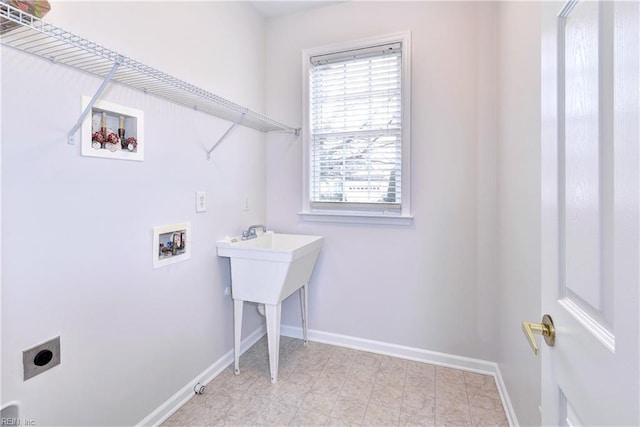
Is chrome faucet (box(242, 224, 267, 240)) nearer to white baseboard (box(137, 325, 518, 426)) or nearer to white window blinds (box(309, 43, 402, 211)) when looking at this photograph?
white window blinds (box(309, 43, 402, 211))

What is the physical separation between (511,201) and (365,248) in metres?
1.06

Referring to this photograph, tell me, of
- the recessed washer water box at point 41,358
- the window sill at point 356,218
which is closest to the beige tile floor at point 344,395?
the recessed washer water box at point 41,358

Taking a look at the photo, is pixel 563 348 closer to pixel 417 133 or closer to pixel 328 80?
pixel 417 133

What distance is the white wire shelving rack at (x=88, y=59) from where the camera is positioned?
0.94 m

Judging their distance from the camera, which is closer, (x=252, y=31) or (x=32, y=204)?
(x=32, y=204)

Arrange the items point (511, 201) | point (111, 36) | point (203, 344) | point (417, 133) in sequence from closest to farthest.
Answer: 1. point (111, 36)
2. point (511, 201)
3. point (203, 344)
4. point (417, 133)

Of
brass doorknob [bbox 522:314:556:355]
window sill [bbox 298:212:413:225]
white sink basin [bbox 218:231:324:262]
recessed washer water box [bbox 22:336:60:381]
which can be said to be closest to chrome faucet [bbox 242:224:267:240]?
white sink basin [bbox 218:231:324:262]

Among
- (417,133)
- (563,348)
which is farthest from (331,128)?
(563,348)

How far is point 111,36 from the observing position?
1.34 m

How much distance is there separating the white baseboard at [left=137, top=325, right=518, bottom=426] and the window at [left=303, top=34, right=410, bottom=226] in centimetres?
101

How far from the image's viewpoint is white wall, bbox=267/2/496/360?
6.73ft

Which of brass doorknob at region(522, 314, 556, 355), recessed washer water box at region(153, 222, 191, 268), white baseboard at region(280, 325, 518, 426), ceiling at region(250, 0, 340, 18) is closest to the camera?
brass doorknob at region(522, 314, 556, 355)

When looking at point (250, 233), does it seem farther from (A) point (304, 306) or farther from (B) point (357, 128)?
(B) point (357, 128)

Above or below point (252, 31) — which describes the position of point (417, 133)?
below
